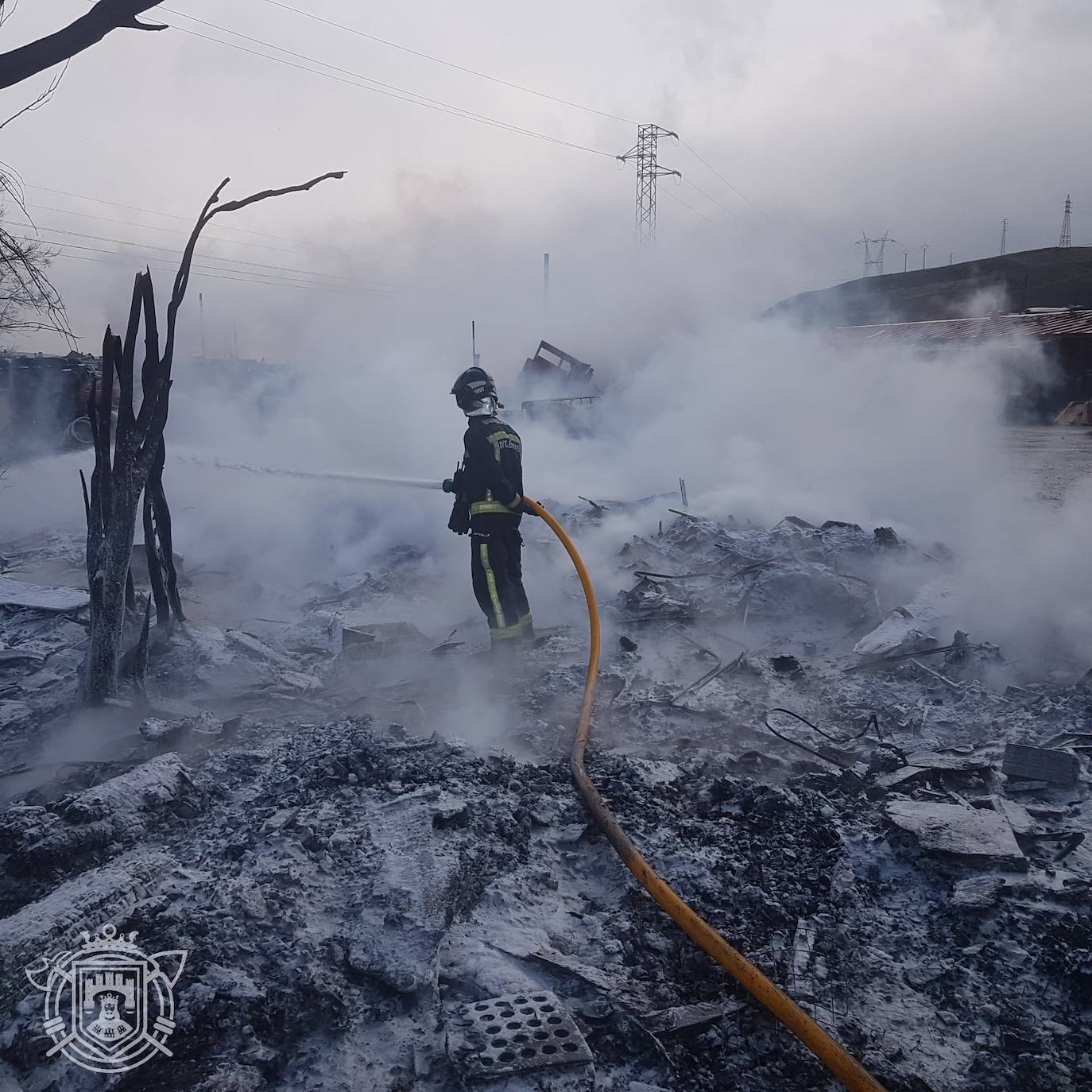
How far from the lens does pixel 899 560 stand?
24.0 feet

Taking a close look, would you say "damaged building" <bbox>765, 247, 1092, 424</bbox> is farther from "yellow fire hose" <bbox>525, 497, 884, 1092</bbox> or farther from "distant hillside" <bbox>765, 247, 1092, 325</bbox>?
"yellow fire hose" <bbox>525, 497, 884, 1092</bbox>

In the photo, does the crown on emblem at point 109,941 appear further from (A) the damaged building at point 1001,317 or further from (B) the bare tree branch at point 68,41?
(A) the damaged building at point 1001,317

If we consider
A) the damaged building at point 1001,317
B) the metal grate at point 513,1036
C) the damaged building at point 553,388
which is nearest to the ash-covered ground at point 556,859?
the metal grate at point 513,1036

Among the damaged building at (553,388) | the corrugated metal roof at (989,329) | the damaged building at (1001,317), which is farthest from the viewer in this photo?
the corrugated metal roof at (989,329)

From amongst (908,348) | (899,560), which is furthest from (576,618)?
(908,348)

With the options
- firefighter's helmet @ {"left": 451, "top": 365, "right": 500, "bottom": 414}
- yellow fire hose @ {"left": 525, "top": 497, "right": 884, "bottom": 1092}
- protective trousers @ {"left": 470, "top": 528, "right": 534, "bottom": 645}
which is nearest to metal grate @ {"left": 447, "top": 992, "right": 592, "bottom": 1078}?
yellow fire hose @ {"left": 525, "top": 497, "right": 884, "bottom": 1092}

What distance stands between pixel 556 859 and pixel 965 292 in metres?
36.8

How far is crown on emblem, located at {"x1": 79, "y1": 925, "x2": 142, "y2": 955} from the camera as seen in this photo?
92.2 inches

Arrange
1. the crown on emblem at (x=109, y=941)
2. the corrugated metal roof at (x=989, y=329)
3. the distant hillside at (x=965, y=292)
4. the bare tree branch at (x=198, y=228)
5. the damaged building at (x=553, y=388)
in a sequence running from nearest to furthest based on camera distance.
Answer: the crown on emblem at (x=109, y=941), the bare tree branch at (x=198, y=228), the damaged building at (x=553, y=388), the corrugated metal roof at (x=989, y=329), the distant hillside at (x=965, y=292)

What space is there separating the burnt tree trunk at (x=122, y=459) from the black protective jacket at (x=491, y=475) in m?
2.03

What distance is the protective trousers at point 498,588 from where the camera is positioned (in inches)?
224

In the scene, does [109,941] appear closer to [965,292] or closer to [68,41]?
[68,41]

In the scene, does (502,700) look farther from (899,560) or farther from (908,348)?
(908,348)

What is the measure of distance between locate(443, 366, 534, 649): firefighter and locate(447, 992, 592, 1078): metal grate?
3.44 meters
